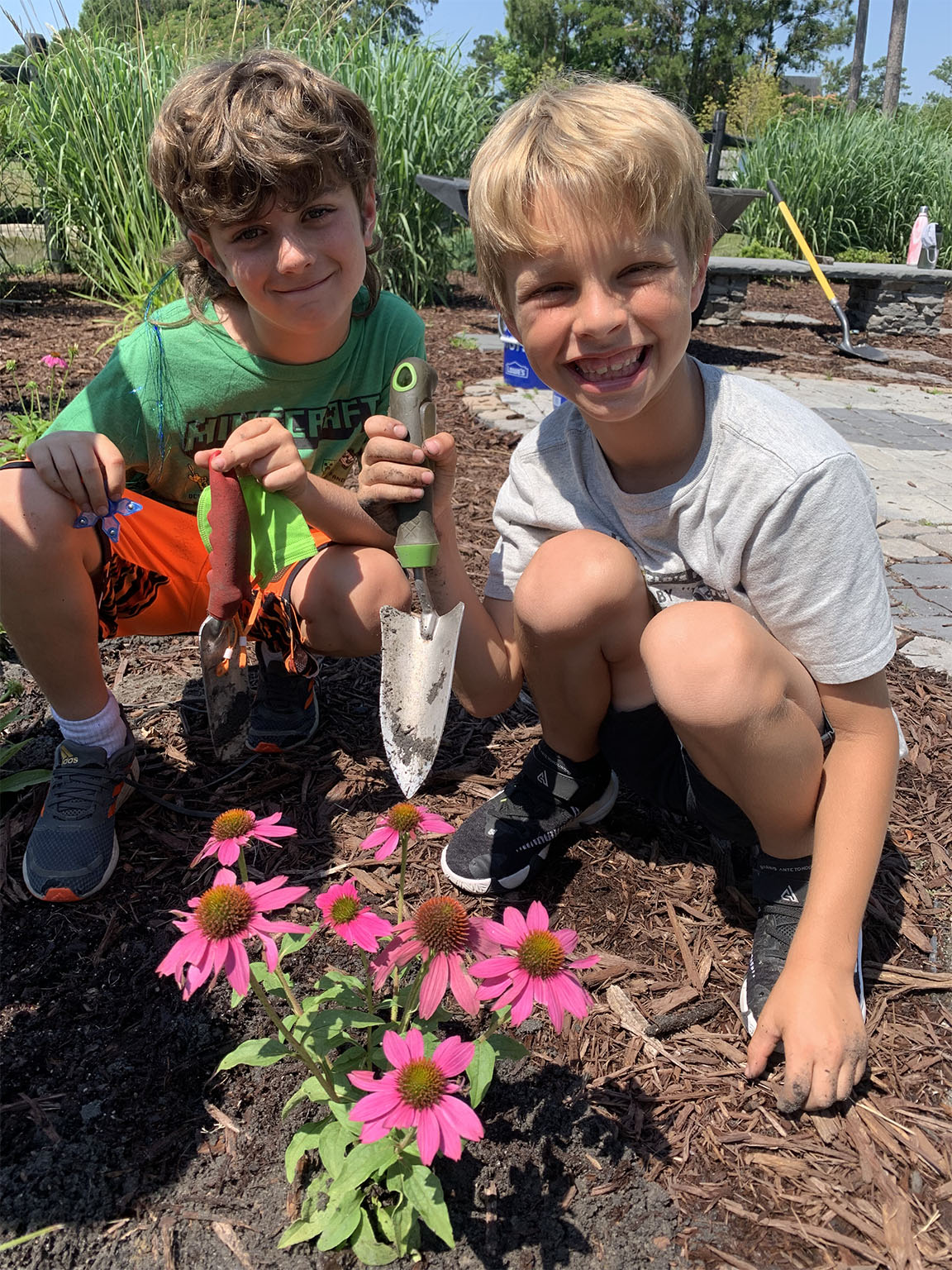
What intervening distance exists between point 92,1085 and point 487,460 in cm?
316

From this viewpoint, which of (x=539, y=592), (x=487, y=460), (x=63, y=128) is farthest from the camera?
(x=63, y=128)

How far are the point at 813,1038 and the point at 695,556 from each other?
77 cm

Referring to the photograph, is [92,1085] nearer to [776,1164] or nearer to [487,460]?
[776,1164]

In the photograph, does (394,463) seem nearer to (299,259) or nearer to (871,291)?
(299,259)

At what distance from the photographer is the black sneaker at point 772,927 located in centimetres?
146

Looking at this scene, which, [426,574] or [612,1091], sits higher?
[426,574]

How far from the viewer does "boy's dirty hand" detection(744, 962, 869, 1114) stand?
129cm

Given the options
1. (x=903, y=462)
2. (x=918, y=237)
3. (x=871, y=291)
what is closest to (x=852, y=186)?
(x=918, y=237)

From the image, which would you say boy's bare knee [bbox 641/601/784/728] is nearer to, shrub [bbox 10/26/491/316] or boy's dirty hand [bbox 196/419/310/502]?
boy's dirty hand [bbox 196/419/310/502]

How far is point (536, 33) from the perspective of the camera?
128 feet

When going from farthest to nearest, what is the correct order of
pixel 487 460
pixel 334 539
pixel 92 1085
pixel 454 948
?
pixel 487 460 < pixel 334 539 < pixel 92 1085 < pixel 454 948

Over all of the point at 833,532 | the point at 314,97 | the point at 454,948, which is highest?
the point at 314,97

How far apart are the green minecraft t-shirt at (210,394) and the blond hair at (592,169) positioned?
0.64 meters

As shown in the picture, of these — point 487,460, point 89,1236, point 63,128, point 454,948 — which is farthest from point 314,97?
point 63,128
